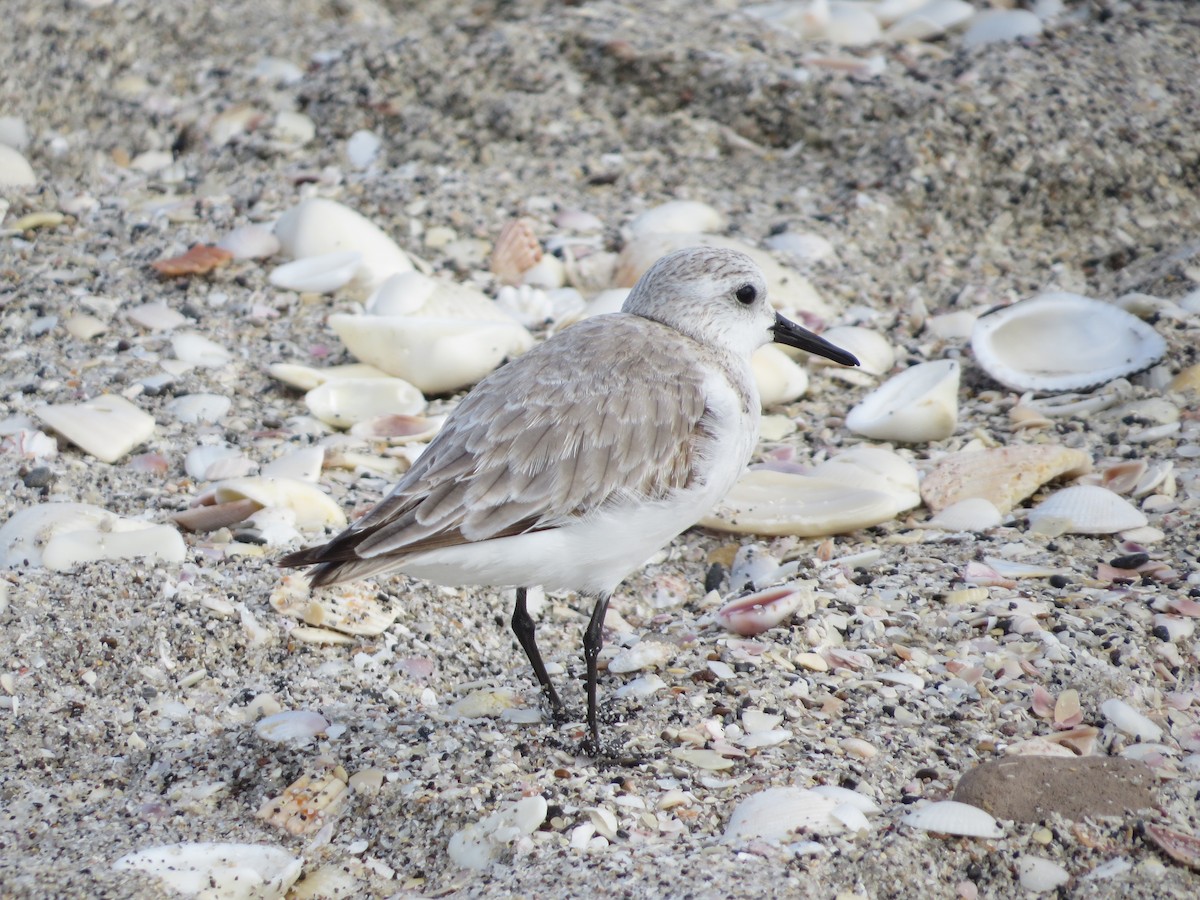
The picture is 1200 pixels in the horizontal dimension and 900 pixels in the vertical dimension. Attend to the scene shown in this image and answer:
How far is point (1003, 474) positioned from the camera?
4.42m

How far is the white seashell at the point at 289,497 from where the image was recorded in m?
4.18

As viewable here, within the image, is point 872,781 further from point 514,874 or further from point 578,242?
point 578,242

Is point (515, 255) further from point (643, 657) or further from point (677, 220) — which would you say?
point (643, 657)

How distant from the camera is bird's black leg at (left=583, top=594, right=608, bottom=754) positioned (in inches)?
130

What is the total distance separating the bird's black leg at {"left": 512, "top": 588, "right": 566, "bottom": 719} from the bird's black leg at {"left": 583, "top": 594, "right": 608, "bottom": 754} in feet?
0.52

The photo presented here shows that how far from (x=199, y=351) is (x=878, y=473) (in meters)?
2.62

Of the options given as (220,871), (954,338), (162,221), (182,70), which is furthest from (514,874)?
(182,70)

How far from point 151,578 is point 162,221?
2710 mm

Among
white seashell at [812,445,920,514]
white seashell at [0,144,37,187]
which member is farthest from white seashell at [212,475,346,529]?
white seashell at [0,144,37,187]

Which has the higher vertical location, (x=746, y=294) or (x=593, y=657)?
(x=746, y=294)

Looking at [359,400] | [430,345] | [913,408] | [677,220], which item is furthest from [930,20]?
[359,400]

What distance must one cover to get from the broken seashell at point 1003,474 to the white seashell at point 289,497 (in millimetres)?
1973

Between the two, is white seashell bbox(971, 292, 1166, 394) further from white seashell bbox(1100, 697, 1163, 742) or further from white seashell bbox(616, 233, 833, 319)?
white seashell bbox(1100, 697, 1163, 742)

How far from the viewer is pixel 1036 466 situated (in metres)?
4.41
